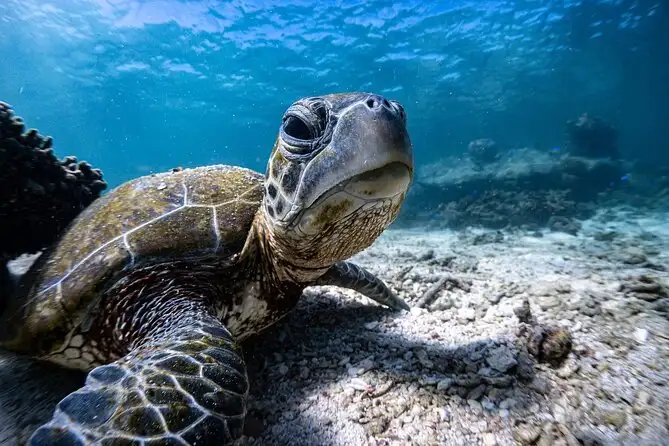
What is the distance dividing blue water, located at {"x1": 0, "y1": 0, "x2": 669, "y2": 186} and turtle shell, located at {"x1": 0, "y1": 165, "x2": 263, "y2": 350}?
2375 cm

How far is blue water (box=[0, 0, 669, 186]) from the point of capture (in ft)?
73.0

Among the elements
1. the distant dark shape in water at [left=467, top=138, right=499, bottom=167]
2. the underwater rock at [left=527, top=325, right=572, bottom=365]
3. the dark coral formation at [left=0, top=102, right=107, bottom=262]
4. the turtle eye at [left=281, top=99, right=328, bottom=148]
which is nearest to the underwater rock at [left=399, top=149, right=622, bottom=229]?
the distant dark shape in water at [left=467, top=138, right=499, bottom=167]

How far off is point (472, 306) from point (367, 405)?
1.47 metres

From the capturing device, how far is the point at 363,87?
33.5 m

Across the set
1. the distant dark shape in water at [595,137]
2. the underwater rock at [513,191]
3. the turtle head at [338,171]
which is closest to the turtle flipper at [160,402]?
the turtle head at [338,171]

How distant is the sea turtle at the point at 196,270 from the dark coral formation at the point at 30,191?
0.42m

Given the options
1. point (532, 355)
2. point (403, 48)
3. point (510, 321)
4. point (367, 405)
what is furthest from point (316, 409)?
point (403, 48)

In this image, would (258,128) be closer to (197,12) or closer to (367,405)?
(197,12)

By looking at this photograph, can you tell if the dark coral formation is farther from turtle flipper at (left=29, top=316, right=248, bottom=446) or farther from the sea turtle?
turtle flipper at (left=29, top=316, right=248, bottom=446)

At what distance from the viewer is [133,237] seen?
6.05 feet

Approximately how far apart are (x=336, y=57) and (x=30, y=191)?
28933mm

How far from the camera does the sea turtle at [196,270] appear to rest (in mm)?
988

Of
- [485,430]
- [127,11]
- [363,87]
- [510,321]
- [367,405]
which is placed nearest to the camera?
[485,430]

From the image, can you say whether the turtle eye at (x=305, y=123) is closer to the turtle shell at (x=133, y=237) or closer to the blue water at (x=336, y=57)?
the turtle shell at (x=133, y=237)
